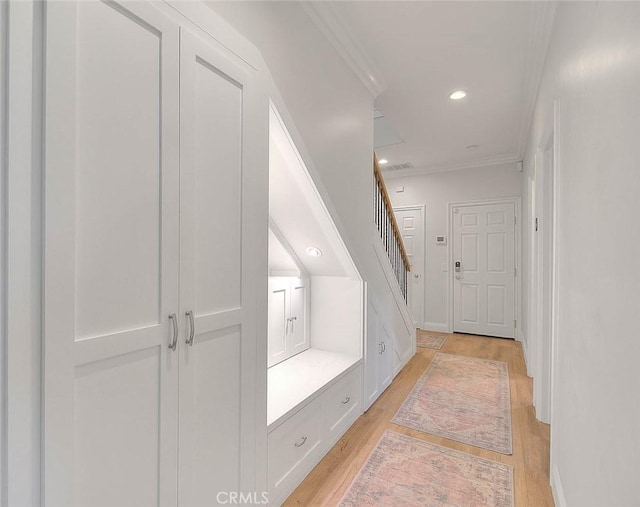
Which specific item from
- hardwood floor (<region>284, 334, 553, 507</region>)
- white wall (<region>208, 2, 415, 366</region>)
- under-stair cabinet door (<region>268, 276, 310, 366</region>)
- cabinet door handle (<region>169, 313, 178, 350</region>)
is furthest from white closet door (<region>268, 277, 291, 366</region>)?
cabinet door handle (<region>169, 313, 178, 350</region>)

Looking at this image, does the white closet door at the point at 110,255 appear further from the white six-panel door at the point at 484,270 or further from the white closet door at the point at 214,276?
the white six-panel door at the point at 484,270

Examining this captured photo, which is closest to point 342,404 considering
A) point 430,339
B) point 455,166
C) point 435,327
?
point 430,339

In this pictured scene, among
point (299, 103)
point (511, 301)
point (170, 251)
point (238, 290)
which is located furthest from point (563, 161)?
point (511, 301)

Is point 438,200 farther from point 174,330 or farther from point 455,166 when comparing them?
point 174,330

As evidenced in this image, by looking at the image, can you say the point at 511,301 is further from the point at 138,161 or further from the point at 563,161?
the point at 138,161

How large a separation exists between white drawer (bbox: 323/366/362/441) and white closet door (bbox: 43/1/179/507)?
1.19 meters

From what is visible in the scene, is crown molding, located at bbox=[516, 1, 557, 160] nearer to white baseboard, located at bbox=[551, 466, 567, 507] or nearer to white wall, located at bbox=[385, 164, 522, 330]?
white wall, located at bbox=[385, 164, 522, 330]

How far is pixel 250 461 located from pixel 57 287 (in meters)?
1.03

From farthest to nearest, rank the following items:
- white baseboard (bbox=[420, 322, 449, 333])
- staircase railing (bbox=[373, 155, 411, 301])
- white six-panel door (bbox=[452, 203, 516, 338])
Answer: white baseboard (bbox=[420, 322, 449, 333]), white six-panel door (bbox=[452, 203, 516, 338]), staircase railing (bbox=[373, 155, 411, 301])

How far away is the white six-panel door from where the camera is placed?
5.03 metres

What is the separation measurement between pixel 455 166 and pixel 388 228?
2547 millimetres

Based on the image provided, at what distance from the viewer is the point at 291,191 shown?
205 centimetres

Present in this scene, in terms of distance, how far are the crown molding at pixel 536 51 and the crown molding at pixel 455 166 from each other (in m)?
1.37

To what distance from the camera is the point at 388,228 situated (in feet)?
11.5
